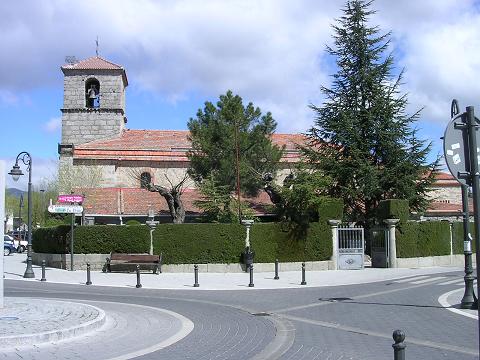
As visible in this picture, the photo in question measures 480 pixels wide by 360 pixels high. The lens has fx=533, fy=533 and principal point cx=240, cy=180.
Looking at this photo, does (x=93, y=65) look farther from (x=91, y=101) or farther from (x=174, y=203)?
(x=174, y=203)

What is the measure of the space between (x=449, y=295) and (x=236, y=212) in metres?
19.2

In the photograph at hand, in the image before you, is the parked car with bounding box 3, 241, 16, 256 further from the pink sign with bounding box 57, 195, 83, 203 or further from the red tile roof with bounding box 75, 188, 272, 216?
the pink sign with bounding box 57, 195, 83, 203

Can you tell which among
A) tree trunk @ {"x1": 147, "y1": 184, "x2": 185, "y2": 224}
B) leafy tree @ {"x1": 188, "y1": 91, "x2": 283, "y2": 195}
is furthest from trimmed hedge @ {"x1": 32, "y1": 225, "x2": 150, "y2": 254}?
leafy tree @ {"x1": 188, "y1": 91, "x2": 283, "y2": 195}

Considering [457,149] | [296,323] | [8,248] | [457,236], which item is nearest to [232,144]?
[457,236]

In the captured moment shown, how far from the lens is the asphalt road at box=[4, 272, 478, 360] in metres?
8.58

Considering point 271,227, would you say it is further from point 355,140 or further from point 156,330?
point 156,330

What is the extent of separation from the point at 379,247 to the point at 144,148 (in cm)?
2811

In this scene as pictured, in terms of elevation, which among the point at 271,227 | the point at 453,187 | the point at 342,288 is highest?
the point at 453,187

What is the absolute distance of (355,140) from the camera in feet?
114

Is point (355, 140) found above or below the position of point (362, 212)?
above

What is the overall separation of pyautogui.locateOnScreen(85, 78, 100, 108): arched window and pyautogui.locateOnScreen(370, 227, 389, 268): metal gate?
31.5 m

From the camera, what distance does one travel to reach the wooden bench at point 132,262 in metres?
26.4

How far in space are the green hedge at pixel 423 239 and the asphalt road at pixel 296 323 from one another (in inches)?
443

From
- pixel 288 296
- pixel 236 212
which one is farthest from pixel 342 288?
pixel 236 212
